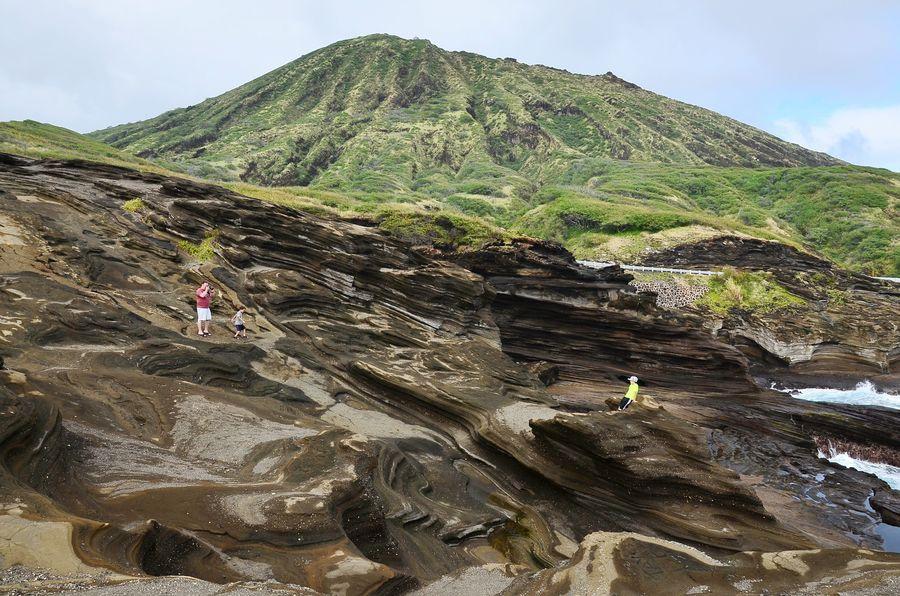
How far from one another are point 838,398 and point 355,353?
31.6m

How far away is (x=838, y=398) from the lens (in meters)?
31.2

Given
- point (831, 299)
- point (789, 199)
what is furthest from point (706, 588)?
point (789, 199)

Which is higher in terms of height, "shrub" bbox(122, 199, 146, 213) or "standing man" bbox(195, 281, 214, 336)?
"shrub" bbox(122, 199, 146, 213)

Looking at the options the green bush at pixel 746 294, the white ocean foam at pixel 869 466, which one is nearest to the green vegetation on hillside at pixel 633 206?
the green bush at pixel 746 294

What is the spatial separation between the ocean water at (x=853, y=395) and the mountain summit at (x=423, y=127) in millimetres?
64608

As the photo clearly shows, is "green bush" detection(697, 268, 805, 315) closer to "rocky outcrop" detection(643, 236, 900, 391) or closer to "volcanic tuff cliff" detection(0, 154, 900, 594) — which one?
"rocky outcrop" detection(643, 236, 900, 391)

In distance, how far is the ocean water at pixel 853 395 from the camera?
30531 millimetres

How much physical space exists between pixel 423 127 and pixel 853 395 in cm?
11021

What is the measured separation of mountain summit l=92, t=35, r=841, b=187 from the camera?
106m

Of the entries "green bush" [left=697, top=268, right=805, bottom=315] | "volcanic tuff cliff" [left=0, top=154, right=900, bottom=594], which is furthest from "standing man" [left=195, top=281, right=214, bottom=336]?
"green bush" [left=697, top=268, right=805, bottom=315]

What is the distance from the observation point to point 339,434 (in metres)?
10.7

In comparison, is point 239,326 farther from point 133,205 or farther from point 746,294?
point 746,294

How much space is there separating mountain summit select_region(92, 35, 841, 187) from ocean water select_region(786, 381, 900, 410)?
64.6 meters

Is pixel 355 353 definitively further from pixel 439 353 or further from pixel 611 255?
pixel 611 255
